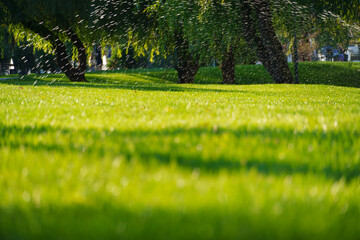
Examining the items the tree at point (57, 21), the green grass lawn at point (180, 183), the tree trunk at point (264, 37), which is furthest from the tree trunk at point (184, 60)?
the green grass lawn at point (180, 183)

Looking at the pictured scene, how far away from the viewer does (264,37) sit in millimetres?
21625

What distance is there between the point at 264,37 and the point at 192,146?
19.7 meters

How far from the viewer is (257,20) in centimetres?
2123

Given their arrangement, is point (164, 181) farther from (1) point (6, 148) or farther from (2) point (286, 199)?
(1) point (6, 148)

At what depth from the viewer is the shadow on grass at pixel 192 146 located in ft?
8.76

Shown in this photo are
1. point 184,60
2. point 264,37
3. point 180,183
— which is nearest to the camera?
point 180,183

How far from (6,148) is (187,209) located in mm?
2072

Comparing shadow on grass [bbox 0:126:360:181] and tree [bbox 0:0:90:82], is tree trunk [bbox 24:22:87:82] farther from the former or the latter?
shadow on grass [bbox 0:126:360:181]

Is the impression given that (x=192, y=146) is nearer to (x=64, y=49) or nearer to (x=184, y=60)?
(x=184, y=60)

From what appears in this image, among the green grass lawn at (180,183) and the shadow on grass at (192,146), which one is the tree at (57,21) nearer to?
the shadow on grass at (192,146)

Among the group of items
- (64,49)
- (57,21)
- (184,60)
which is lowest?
(184,60)

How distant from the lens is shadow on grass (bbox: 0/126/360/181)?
2.67 metres

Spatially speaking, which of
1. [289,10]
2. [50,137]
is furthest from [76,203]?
[289,10]

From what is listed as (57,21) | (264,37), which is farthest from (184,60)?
(57,21)
